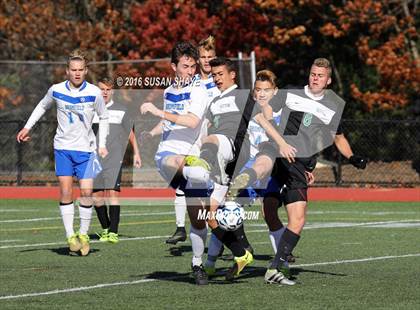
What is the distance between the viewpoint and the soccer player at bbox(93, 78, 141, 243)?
15148mm

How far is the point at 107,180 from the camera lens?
15727 mm

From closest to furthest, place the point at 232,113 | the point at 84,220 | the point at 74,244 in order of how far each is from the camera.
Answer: the point at 232,113 → the point at 74,244 → the point at 84,220

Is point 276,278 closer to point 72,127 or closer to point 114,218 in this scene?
point 72,127

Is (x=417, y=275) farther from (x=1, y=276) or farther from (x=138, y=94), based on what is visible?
(x=138, y=94)

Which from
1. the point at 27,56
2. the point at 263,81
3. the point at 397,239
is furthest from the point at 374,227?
the point at 27,56

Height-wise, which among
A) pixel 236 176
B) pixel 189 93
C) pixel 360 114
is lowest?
pixel 360 114

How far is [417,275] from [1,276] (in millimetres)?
3895

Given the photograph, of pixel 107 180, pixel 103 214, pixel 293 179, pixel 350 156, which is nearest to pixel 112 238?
pixel 103 214

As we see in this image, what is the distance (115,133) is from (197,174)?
19.9ft

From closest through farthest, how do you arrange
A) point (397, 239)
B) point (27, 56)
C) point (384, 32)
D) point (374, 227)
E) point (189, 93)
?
point (189, 93) → point (397, 239) → point (374, 227) → point (384, 32) → point (27, 56)

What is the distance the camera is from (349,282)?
1030cm

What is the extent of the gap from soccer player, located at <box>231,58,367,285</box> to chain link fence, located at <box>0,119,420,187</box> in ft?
50.2

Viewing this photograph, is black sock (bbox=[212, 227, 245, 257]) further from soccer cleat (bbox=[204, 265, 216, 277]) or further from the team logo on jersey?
the team logo on jersey

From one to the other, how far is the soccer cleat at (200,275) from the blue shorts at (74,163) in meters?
3.50
